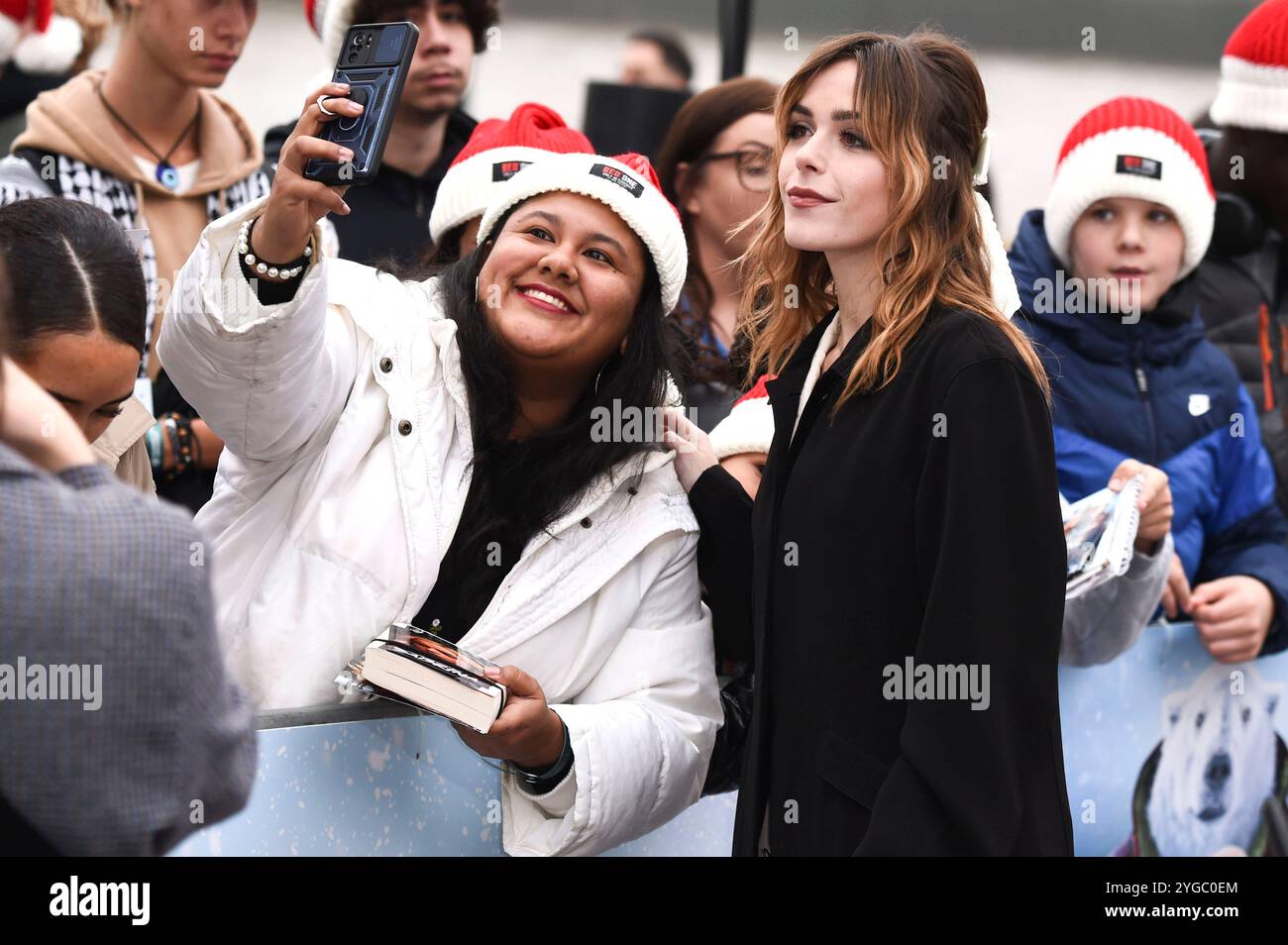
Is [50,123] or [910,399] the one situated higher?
[50,123]

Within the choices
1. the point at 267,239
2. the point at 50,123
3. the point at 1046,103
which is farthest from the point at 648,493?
the point at 1046,103

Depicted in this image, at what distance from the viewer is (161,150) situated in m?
4.02

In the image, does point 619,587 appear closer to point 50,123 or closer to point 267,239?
point 267,239

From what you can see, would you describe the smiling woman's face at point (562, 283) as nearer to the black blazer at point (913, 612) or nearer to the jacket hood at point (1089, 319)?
the black blazer at point (913, 612)

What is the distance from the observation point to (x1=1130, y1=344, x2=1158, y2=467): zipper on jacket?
4102 millimetres

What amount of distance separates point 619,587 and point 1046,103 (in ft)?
21.0

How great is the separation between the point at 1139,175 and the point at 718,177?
1124mm

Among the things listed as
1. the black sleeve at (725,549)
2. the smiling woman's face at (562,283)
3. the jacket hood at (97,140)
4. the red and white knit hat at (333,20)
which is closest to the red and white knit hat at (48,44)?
the jacket hood at (97,140)

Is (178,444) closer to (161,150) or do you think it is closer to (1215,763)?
(161,150)

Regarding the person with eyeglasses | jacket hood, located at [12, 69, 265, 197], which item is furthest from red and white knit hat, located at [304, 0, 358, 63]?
the person with eyeglasses

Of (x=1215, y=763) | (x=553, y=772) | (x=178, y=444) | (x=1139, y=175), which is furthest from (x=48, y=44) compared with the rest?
(x=1215, y=763)

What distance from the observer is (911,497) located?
2473mm

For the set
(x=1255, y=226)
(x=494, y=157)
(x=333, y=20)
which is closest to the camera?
(x=494, y=157)

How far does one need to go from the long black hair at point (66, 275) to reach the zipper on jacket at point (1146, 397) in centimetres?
250
